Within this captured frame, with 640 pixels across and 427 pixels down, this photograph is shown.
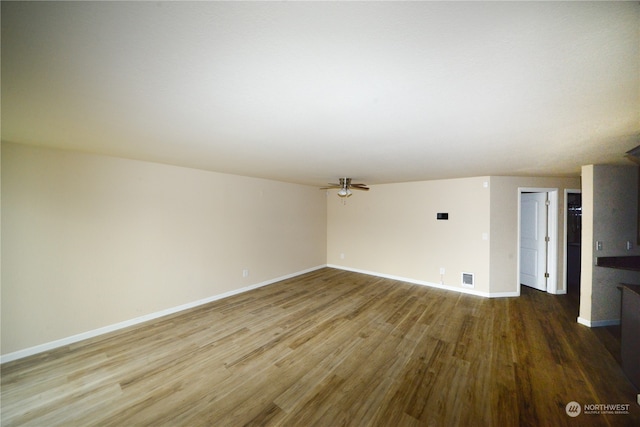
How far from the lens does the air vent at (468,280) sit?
14.5 ft

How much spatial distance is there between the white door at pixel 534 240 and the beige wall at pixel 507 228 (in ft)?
0.73

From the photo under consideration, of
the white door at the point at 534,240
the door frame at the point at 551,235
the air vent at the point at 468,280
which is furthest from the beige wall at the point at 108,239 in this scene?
the white door at the point at 534,240

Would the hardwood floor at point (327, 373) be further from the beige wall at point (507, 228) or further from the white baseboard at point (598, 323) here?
the beige wall at point (507, 228)

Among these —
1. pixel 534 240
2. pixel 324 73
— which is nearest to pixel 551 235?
pixel 534 240

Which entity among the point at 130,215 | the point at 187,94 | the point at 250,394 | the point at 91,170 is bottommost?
the point at 250,394

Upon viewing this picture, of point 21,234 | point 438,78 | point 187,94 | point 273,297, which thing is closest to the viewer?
point 438,78

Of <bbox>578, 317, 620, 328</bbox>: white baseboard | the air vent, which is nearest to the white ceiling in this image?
<bbox>578, 317, 620, 328</bbox>: white baseboard

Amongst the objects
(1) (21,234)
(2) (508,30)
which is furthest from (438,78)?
(1) (21,234)

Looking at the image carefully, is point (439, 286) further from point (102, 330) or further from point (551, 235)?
point (102, 330)

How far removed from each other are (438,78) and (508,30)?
33 centimetres

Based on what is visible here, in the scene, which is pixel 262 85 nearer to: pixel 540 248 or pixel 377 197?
pixel 377 197

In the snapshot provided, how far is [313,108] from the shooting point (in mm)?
1545

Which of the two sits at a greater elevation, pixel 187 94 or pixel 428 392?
pixel 187 94

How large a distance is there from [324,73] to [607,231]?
4.75 metres
